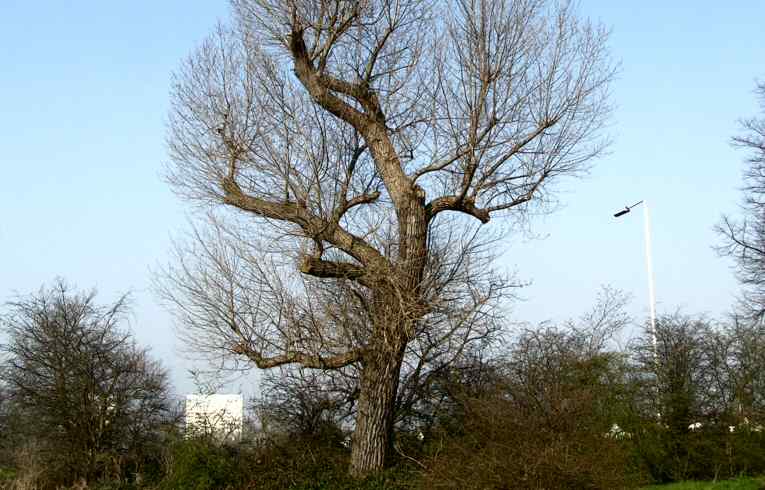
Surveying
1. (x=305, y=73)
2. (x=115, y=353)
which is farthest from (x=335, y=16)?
(x=115, y=353)

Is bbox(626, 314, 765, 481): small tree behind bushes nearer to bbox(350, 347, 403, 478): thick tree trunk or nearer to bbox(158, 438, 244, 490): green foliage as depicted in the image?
bbox(350, 347, 403, 478): thick tree trunk

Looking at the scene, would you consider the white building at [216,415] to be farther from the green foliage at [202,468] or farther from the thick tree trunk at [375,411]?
the thick tree trunk at [375,411]

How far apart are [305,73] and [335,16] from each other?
1.05 metres

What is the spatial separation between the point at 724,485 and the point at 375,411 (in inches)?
224

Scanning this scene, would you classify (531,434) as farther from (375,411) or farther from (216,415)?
(216,415)

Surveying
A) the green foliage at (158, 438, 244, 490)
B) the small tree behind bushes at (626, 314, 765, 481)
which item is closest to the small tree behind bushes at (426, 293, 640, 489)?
the small tree behind bushes at (626, 314, 765, 481)

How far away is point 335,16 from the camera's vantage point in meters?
14.0

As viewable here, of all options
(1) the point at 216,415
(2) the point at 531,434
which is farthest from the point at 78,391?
(2) the point at 531,434

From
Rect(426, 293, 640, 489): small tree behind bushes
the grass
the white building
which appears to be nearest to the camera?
Rect(426, 293, 640, 489): small tree behind bushes

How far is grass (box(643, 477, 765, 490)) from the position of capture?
45.0 ft

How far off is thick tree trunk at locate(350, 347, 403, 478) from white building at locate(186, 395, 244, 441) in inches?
105

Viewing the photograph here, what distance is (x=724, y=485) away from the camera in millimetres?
13961

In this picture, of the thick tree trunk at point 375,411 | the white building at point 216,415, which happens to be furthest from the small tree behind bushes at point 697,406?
the white building at point 216,415

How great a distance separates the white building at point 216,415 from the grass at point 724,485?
7101mm
